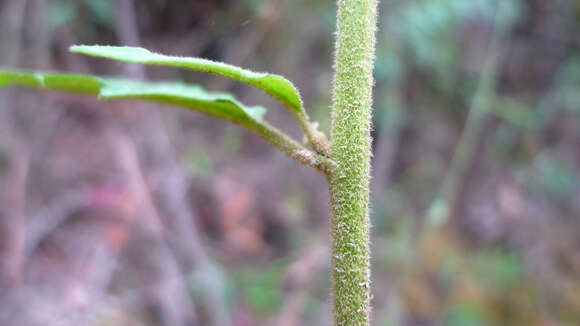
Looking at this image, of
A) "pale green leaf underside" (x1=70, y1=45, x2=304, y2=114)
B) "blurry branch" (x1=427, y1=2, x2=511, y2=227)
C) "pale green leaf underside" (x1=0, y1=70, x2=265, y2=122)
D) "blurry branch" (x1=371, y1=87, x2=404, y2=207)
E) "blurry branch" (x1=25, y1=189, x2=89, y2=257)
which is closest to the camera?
"pale green leaf underside" (x1=70, y1=45, x2=304, y2=114)

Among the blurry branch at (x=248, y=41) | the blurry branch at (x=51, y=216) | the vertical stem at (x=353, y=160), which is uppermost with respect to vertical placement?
the blurry branch at (x=248, y=41)

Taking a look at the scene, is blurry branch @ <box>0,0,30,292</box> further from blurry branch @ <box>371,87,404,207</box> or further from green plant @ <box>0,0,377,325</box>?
green plant @ <box>0,0,377,325</box>

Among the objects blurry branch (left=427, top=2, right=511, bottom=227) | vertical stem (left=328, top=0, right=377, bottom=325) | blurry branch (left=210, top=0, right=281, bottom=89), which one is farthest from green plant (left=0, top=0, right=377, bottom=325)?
blurry branch (left=210, top=0, right=281, bottom=89)

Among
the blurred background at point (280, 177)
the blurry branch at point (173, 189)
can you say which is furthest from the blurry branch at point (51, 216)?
the blurry branch at point (173, 189)

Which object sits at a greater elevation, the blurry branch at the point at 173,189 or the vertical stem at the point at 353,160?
the blurry branch at the point at 173,189

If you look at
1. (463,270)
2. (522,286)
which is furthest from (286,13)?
(522,286)

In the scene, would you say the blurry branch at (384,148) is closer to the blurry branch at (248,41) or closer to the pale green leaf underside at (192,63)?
the blurry branch at (248,41)

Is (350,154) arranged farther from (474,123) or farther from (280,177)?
(474,123)
